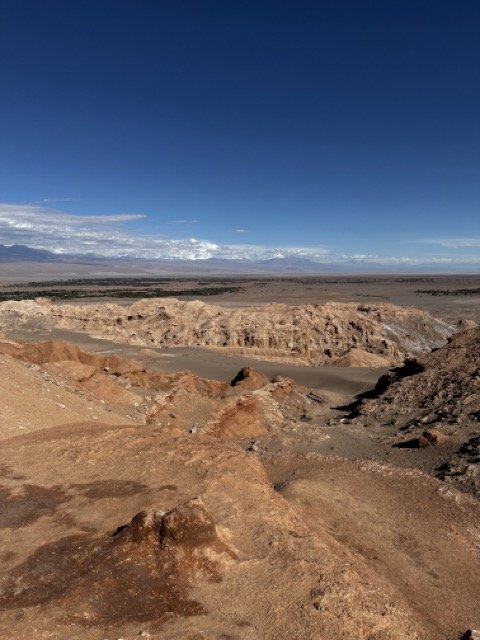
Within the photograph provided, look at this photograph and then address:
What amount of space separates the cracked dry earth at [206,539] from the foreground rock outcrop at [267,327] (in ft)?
86.1

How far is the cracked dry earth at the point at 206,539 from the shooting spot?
576 centimetres

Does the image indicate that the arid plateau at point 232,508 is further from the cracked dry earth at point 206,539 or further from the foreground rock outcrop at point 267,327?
the foreground rock outcrop at point 267,327

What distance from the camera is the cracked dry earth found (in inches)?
227

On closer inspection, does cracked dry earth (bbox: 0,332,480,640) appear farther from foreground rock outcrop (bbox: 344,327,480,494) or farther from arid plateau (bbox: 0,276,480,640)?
foreground rock outcrop (bbox: 344,327,480,494)

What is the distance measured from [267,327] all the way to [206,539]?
1419 inches

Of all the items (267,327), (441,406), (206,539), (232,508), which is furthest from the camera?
(267,327)

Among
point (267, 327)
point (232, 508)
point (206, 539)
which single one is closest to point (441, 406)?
point (232, 508)

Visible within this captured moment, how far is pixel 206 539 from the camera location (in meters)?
6.70

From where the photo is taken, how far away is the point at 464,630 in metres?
7.53

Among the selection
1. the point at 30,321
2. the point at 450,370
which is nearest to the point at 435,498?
the point at 450,370

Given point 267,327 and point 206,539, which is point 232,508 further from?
point 267,327

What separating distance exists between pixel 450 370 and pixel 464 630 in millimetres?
16020

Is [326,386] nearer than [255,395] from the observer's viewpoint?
No

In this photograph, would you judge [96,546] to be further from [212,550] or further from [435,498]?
[435,498]
